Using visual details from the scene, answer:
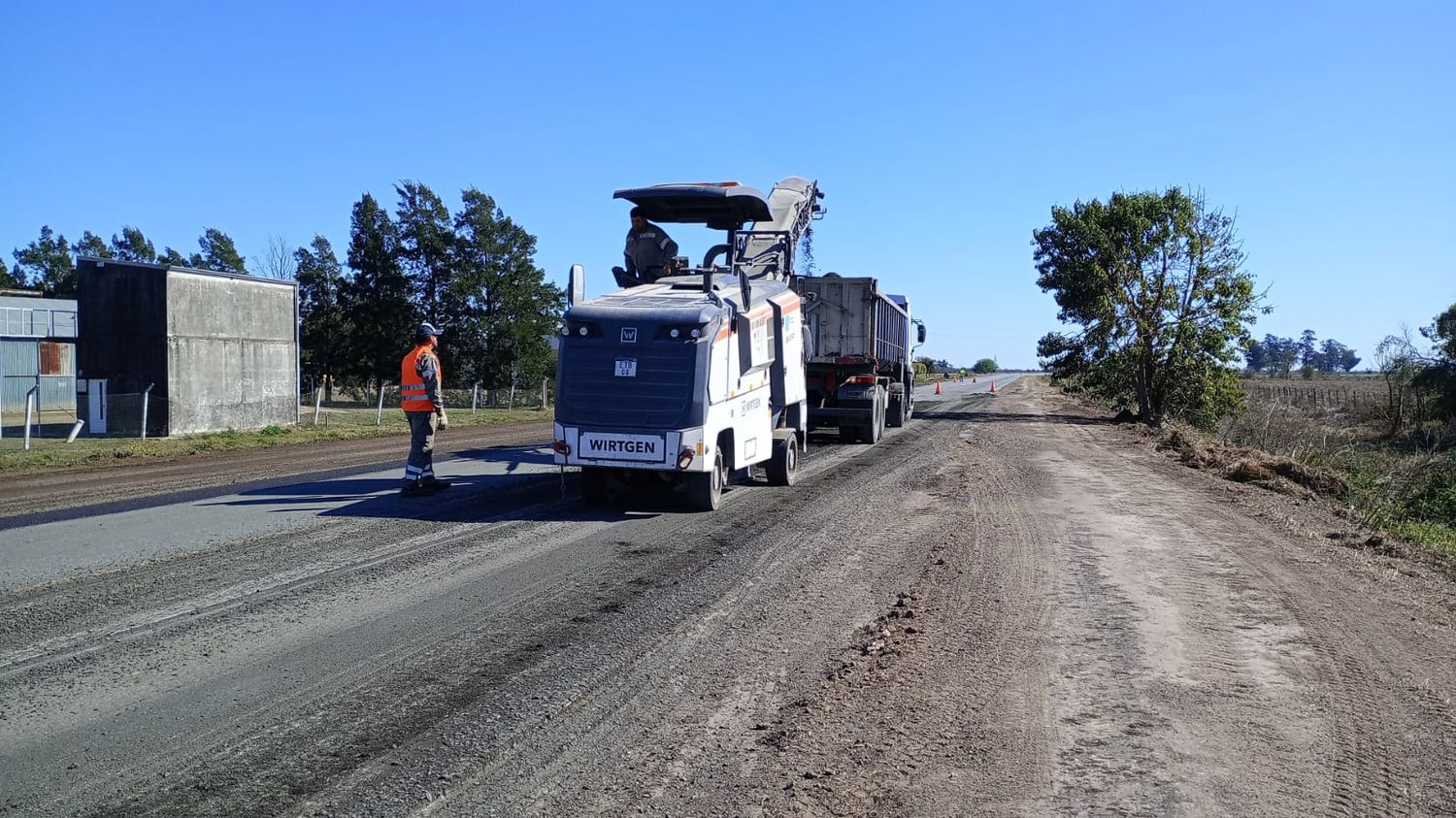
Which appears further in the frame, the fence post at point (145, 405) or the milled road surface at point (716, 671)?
the fence post at point (145, 405)

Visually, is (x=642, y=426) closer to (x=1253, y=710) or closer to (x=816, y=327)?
(x=1253, y=710)

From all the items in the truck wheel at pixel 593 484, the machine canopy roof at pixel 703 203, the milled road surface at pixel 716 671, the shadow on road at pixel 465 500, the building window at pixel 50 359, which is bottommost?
the milled road surface at pixel 716 671

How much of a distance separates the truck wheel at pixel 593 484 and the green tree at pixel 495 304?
111 feet

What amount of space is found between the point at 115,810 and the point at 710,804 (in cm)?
228

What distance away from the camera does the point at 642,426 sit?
10820 millimetres

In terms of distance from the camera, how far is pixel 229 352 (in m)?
24.7

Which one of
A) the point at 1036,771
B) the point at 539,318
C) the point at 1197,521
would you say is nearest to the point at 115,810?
the point at 1036,771

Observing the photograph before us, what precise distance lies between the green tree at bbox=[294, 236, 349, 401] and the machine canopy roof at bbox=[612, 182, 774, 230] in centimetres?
3615

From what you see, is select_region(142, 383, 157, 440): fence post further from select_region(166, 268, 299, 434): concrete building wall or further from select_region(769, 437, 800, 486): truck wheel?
select_region(769, 437, 800, 486): truck wheel

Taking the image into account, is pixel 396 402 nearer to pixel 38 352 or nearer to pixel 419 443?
pixel 38 352

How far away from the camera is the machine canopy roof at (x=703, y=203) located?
1380cm

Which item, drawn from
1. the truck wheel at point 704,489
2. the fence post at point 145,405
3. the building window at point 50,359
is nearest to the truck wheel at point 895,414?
the truck wheel at point 704,489

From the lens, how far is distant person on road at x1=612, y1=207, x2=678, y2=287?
45.4ft

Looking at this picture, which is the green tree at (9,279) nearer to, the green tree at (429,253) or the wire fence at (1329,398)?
the green tree at (429,253)
